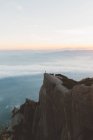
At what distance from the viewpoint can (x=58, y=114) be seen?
72812mm

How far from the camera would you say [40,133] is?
3211 inches

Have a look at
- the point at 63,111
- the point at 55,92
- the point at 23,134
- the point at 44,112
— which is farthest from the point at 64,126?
the point at 23,134

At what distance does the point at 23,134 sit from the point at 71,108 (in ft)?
91.8

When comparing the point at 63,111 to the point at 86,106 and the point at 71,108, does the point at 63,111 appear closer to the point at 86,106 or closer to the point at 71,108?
the point at 71,108

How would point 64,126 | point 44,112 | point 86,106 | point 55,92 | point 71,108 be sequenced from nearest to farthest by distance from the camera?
point 86,106, point 71,108, point 64,126, point 55,92, point 44,112

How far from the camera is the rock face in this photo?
60103mm

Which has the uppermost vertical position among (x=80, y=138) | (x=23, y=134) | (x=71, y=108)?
(x=71, y=108)

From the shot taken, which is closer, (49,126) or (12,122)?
(49,126)

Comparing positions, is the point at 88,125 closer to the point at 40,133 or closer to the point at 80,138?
the point at 80,138

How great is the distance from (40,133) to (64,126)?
13.7 m

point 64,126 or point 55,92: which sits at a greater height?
point 55,92

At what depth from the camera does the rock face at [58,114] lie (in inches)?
2366

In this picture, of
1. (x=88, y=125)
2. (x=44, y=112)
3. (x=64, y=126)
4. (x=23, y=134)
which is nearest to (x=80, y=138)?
(x=88, y=125)

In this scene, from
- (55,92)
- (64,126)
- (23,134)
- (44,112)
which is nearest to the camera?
(64,126)
